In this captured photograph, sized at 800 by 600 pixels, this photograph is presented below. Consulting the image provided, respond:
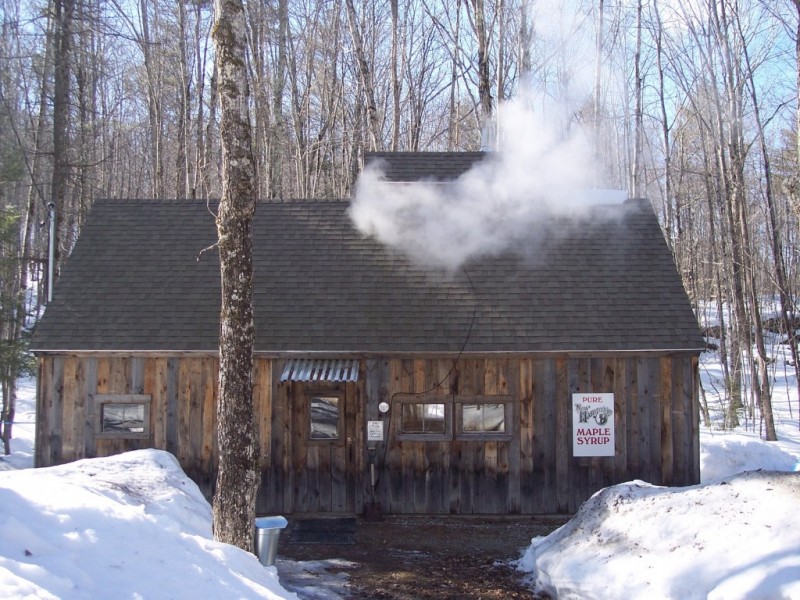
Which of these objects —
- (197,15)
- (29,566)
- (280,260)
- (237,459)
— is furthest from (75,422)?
(197,15)

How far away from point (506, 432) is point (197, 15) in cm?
1964

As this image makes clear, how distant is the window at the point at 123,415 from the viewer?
10.6 meters

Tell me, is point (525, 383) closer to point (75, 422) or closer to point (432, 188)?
point (432, 188)

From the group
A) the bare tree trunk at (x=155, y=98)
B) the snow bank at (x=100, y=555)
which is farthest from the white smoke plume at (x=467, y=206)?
the bare tree trunk at (x=155, y=98)

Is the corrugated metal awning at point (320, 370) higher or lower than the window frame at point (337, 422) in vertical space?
higher

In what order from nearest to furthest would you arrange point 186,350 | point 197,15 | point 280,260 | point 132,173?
1. point 186,350
2. point 280,260
3. point 197,15
4. point 132,173

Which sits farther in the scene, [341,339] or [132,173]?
[132,173]

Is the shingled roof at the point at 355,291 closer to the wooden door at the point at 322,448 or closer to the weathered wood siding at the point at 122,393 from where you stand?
the weathered wood siding at the point at 122,393

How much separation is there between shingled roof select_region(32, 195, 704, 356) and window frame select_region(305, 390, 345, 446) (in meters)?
0.69

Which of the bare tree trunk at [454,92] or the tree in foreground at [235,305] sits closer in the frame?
the tree in foreground at [235,305]

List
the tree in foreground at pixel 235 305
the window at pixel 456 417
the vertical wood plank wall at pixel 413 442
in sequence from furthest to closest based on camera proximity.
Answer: the window at pixel 456 417, the vertical wood plank wall at pixel 413 442, the tree in foreground at pixel 235 305

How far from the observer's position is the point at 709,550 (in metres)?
6.05

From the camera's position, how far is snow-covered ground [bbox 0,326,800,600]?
454cm

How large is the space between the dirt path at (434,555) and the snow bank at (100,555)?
1.44 metres
